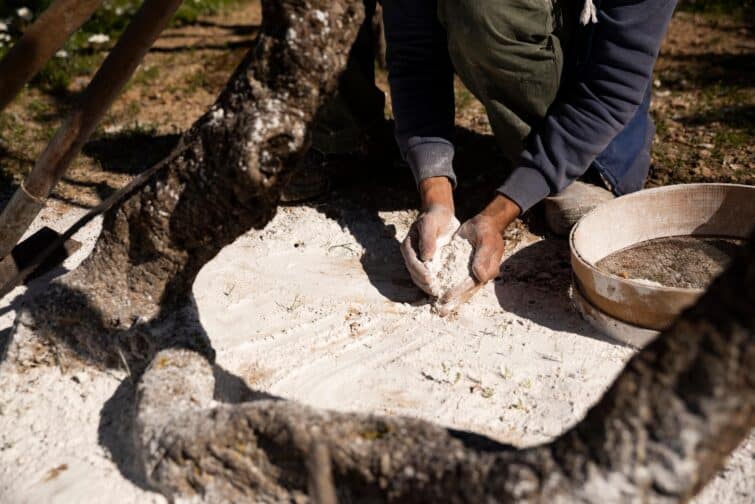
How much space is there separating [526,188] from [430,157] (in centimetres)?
44

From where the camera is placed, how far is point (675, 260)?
3242 millimetres

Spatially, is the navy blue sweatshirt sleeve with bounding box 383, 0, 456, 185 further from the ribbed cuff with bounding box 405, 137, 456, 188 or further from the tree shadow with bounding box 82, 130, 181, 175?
the tree shadow with bounding box 82, 130, 181, 175

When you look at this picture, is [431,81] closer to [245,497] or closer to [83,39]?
[245,497]

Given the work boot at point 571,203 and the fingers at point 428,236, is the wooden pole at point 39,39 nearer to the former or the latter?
the fingers at point 428,236

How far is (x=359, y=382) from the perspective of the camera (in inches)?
104

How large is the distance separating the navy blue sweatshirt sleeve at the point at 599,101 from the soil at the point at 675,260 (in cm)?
39

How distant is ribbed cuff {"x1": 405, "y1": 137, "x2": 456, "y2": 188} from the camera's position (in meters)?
3.35

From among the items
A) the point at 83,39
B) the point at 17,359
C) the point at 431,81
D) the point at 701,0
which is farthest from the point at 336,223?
the point at 701,0

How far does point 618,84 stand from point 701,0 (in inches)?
162

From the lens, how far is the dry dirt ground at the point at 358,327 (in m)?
2.41

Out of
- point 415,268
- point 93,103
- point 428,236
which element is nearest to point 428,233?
point 428,236

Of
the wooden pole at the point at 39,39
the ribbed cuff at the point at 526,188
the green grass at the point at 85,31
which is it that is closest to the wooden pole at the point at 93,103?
the wooden pole at the point at 39,39

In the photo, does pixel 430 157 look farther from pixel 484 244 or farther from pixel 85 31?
pixel 85 31

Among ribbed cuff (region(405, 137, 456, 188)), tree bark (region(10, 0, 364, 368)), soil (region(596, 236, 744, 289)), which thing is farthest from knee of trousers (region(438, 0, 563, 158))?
tree bark (region(10, 0, 364, 368))
